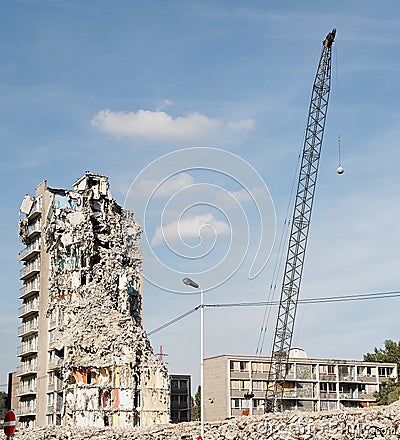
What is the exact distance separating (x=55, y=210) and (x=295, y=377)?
46622 mm

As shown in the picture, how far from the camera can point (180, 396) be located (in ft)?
258

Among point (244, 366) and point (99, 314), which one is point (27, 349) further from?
point (244, 366)

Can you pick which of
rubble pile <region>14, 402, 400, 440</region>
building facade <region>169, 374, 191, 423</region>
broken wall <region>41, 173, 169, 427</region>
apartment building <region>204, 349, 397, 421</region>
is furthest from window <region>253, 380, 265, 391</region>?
rubble pile <region>14, 402, 400, 440</region>

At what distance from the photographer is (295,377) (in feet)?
310

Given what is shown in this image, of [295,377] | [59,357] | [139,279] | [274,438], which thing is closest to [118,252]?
[139,279]

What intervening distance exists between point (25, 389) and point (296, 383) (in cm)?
4107

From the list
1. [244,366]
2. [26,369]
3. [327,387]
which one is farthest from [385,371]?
[26,369]

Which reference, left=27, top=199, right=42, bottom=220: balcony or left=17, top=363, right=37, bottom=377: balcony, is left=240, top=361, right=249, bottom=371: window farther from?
left=27, top=199, right=42, bottom=220: balcony

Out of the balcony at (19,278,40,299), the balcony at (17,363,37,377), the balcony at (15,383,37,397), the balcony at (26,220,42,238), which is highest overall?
the balcony at (26,220,42,238)

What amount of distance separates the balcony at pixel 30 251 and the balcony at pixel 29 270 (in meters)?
0.82

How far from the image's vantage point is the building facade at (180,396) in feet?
253

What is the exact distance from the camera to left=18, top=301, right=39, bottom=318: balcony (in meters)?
65.0

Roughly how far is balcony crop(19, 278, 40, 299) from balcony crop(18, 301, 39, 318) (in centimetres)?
85

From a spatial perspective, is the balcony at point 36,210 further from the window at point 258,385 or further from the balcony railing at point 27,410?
the window at point 258,385
